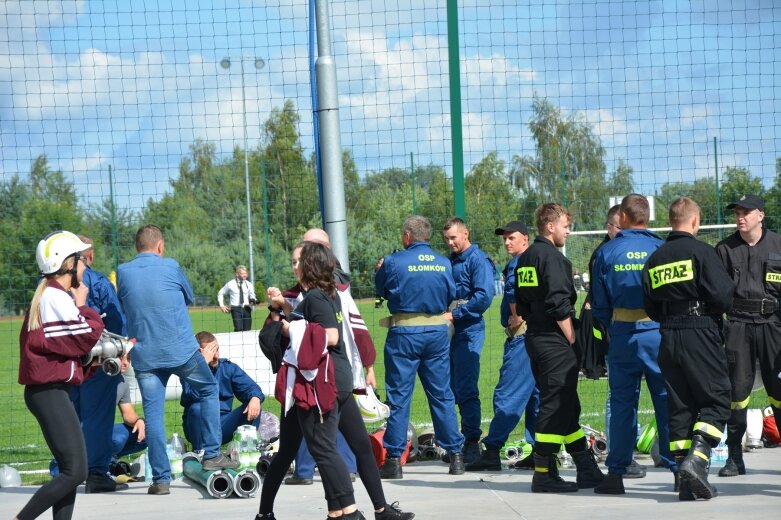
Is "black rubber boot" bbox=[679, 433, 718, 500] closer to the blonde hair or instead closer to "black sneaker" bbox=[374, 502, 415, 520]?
"black sneaker" bbox=[374, 502, 415, 520]

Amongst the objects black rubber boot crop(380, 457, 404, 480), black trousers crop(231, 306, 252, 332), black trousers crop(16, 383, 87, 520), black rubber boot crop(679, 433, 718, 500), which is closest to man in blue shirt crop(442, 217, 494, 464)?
black rubber boot crop(380, 457, 404, 480)

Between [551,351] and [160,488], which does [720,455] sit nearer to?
[551,351]

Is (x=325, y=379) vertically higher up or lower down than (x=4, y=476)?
higher up

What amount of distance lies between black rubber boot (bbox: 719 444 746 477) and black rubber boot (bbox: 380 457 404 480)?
2.38 meters

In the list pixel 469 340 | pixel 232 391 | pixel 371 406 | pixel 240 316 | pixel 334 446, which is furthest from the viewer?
pixel 240 316

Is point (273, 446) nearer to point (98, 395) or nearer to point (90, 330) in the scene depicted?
point (98, 395)

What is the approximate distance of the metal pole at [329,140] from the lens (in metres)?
8.50

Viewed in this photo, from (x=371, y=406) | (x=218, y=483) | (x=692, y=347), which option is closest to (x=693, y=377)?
(x=692, y=347)

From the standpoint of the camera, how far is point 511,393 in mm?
8414

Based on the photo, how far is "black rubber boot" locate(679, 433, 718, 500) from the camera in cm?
665

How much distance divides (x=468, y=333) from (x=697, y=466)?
2.53 meters

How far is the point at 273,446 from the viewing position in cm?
895

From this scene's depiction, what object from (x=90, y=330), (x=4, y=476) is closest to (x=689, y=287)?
(x=90, y=330)

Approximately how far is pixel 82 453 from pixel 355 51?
492 centimetres
